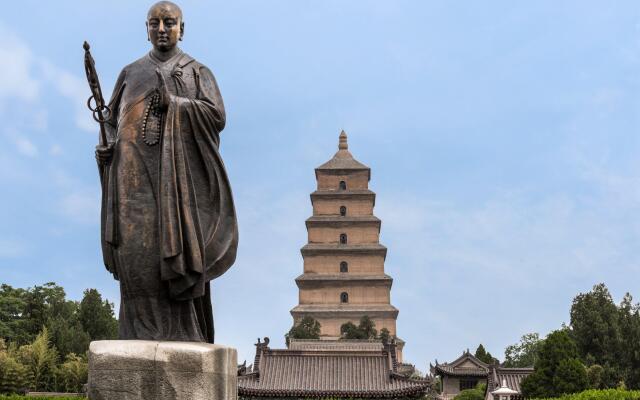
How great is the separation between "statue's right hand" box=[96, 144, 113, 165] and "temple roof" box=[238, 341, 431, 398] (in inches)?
1088

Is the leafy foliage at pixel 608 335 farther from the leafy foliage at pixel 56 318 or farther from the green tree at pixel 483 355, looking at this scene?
the leafy foliage at pixel 56 318

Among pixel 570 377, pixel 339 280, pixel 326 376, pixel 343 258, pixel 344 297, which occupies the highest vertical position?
pixel 343 258

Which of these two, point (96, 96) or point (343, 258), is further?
point (343, 258)

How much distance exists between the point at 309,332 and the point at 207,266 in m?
50.8

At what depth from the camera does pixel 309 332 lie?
55750 millimetres

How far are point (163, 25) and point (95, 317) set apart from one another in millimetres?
44046

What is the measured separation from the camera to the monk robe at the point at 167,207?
17.8ft

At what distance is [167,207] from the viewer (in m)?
5.39

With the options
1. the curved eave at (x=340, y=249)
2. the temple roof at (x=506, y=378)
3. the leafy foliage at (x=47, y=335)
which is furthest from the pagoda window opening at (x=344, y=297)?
the temple roof at (x=506, y=378)

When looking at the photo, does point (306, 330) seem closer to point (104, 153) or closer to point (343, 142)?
point (343, 142)

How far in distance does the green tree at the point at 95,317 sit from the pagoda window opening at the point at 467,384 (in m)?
19.4

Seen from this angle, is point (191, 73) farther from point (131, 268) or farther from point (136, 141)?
point (131, 268)

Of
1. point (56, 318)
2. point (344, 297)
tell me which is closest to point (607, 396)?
point (56, 318)

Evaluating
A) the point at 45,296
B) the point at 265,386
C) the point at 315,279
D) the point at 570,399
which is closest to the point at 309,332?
the point at 315,279
